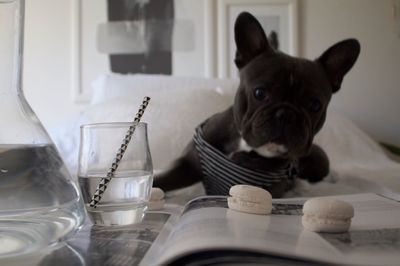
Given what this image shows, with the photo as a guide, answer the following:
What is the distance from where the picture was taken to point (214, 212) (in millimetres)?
487

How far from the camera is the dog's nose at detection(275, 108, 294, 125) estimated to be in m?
0.72

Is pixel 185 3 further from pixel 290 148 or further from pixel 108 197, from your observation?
pixel 108 197

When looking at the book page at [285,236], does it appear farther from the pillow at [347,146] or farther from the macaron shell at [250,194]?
the pillow at [347,146]

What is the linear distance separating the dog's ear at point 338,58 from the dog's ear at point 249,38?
0.11 metres

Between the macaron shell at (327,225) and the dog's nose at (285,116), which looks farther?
the dog's nose at (285,116)

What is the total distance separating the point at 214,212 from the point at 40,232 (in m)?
0.17

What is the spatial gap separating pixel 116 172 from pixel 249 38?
41cm

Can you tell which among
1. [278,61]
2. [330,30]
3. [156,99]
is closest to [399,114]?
[330,30]

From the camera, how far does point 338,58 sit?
84 centimetres

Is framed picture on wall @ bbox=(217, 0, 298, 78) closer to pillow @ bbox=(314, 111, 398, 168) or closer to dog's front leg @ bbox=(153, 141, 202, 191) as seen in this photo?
pillow @ bbox=(314, 111, 398, 168)

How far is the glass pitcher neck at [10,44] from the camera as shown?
51cm

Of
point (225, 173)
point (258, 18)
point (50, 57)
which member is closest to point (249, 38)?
point (225, 173)

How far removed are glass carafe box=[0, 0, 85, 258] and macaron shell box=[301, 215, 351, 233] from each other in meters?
0.23

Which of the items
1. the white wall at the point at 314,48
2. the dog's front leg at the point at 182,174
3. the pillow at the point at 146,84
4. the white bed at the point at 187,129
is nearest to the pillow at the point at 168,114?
the white bed at the point at 187,129
